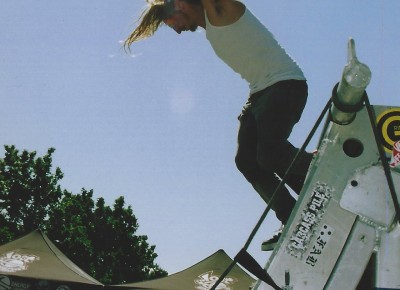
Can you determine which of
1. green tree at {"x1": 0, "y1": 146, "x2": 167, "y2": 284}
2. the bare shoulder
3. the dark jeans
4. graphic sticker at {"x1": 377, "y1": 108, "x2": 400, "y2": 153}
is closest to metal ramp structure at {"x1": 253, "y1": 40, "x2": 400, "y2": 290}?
graphic sticker at {"x1": 377, "y1": 108, "x2": 400, "y2": 153}

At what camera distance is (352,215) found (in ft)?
5.95

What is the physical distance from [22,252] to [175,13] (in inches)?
354

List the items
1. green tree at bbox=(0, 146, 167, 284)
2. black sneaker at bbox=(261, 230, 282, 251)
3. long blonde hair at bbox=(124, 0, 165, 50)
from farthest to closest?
green tree at bbox=(0, 146, 167, 284) → long blonde hair at bbox=(124, 0, 165, 50) → black sneaker at bbox=(261, 230, 282, 251)

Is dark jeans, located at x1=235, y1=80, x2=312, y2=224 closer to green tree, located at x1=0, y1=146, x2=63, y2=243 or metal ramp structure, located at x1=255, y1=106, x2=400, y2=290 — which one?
metal ramp structure, located at x1=255, y1=106, x2=400, y2=290

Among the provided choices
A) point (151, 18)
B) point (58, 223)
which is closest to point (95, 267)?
point (58, 223)

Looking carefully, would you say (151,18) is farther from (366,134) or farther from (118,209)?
(118,209)

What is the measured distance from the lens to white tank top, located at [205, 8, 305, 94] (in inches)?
101

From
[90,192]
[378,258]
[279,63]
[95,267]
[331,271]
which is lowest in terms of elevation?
[331,271]

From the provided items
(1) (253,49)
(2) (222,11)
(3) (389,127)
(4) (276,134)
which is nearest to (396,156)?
(3) (389,127)

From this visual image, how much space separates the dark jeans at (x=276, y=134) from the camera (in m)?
2.34

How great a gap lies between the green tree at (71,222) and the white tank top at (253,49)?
29.6m

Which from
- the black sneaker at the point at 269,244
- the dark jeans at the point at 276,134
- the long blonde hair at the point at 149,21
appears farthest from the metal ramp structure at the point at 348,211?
the long blonde hair at the point at 149,21

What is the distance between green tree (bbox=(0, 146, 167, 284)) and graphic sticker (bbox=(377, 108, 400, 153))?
30355 millimetres

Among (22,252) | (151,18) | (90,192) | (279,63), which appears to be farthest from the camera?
(90,192)
